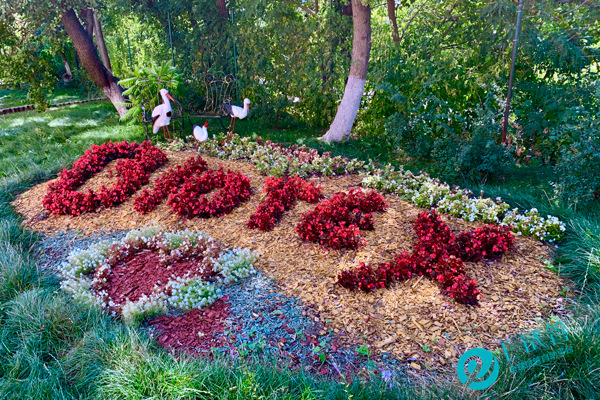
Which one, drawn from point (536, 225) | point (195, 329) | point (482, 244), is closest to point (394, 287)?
point (482, 244)

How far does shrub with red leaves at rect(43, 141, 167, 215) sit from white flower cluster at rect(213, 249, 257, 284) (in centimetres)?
225

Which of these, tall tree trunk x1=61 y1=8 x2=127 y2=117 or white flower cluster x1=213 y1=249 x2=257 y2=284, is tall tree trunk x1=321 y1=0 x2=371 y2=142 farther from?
tall tree trunk x1=61 y1=8 x2=127 y2=117

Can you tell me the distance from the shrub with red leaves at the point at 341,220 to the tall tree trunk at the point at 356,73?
330cm

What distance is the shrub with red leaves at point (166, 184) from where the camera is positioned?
4.80m

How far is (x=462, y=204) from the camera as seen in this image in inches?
172

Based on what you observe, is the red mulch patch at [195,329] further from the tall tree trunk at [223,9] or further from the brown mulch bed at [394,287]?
the tall tree trunk at [223,9]

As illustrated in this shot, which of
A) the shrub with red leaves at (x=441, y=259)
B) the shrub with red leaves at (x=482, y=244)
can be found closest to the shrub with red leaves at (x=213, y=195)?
the shrub with red leaves at (x=441, y=259)

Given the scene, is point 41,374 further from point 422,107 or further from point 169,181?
point 422,107

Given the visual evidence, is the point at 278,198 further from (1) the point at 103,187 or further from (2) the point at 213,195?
(1) the point at 103,187

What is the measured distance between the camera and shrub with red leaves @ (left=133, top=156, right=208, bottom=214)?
15.7 feet

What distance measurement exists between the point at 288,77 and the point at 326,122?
126cm

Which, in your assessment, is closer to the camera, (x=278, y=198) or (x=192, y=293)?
(x=192, y=293)

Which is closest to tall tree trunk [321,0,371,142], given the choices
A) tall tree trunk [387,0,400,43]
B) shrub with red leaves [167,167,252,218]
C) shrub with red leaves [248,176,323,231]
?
tall tree trunk [387,0,400,43]

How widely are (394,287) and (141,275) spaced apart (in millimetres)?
2153
